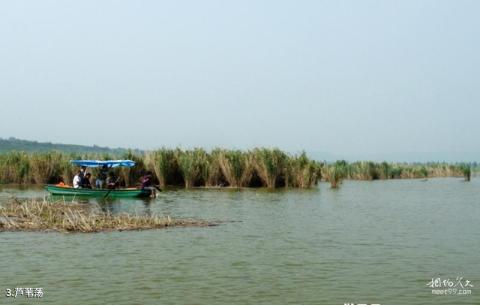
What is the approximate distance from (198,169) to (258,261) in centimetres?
2490

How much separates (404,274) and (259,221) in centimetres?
921

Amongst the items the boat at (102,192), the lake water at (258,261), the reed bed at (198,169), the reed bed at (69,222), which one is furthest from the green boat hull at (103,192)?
the reed bed at (69,222)

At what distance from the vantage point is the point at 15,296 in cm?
1048

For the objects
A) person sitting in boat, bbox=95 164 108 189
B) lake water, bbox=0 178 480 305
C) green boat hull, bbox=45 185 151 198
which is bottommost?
lake water, bbox=0 178 480 305

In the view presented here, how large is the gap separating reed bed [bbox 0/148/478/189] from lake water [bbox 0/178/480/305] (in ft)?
48.2

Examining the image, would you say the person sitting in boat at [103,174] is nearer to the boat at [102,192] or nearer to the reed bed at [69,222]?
the boat at [102,192]

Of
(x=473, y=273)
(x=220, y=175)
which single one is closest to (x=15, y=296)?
(x=473, y=273)

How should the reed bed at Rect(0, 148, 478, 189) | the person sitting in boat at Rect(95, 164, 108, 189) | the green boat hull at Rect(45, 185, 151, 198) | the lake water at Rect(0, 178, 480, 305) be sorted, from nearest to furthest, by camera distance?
the lake water at Rect(0, 178, 480, 305), the green boat hull at Rect(45, 185, 151, 198), the person sitting in boat at Rect(95, 164, 108, 189), the reed bed at Rect(0, 148, 478, 189)

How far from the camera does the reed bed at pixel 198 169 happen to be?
3781 centimetres

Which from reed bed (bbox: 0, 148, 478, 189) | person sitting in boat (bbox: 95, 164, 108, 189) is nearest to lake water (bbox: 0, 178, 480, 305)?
person sitting in boat (bbox: 95, 164, 108, 189)

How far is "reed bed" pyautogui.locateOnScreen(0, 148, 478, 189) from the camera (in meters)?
37.8

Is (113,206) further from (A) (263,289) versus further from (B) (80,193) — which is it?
(A) (263,289)

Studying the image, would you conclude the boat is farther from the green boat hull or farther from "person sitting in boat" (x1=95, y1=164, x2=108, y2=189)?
"person sitting in boat" (x1=95, y1=164, x2=108, y2=189)

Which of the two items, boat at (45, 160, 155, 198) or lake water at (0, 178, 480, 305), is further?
boat at (45, 160, 155, 198)
